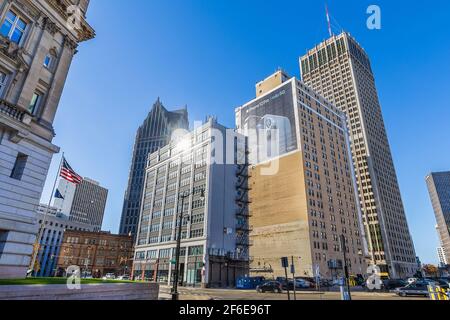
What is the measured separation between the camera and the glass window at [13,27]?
18391mm

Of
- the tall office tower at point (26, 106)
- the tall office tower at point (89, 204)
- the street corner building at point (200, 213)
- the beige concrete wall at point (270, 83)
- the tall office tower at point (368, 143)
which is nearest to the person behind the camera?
the tall office tower at point (26, 106)

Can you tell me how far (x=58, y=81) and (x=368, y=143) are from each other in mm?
132993

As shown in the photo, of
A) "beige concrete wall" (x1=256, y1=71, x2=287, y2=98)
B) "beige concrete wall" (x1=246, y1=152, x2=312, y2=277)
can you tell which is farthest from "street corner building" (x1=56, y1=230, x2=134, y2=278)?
"beige concrete wall" (x1=256, y1=71, x2=287, y2=98)

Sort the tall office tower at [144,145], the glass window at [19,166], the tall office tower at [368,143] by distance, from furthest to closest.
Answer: the tall office tower at [144,145] → the tall office tower at [368,143] → the glass window at [19,166]

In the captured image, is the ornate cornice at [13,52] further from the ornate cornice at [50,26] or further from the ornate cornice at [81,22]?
the ornate cornice at [81,22]

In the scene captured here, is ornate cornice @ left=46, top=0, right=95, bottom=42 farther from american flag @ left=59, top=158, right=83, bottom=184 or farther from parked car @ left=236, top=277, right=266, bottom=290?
parked car @ left=236, top=277, right=266, bottom=290

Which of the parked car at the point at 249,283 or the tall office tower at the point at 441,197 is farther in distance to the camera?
the tall office tower at the point at 441,197

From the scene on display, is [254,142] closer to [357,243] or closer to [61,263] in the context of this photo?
[357,243]

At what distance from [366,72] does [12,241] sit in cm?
17025

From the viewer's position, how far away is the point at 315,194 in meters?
79.4

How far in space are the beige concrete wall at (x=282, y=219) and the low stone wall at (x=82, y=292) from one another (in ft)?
200

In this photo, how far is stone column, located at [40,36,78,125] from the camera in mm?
20064

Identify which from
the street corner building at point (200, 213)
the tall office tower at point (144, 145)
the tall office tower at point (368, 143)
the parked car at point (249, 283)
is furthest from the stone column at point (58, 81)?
the tall office tower at point (368, 143)
